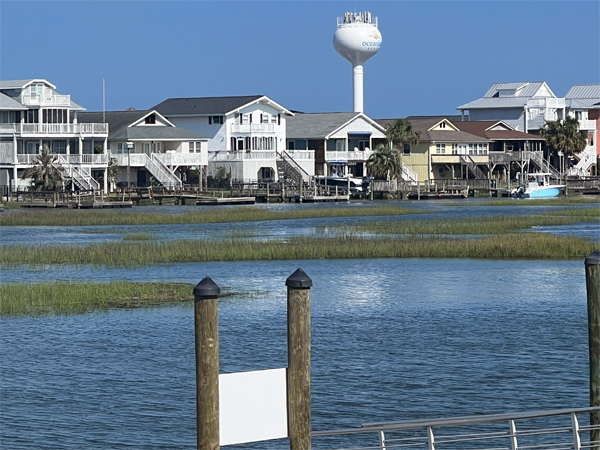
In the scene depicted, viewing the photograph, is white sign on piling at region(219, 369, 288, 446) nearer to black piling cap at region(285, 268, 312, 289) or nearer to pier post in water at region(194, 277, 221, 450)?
pier post in water at region(194, 277, 221, 450)

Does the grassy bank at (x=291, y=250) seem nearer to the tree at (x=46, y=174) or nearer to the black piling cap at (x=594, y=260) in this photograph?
the black piling cap at (x=594, y=260)

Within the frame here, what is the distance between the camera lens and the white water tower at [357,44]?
359ft

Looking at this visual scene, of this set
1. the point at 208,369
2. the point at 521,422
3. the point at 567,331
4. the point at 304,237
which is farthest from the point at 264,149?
the point at 208,369

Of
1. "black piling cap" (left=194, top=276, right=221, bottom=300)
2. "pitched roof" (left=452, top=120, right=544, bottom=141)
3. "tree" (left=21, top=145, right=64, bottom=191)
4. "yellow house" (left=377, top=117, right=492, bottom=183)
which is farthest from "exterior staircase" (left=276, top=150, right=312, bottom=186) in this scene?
"black piling cap" (left=194, top=276, right=221, bottom=300)

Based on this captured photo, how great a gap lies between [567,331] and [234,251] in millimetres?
17593

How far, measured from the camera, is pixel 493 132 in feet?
341

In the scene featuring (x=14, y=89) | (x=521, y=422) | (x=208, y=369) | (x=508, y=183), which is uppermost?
(x=14, y=89)

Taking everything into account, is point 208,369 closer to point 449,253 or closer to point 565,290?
point 565,290

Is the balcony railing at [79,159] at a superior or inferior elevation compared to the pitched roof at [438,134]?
inferior

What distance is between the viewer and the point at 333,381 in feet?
66.3

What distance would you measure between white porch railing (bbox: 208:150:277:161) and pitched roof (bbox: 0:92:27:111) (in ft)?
60.8

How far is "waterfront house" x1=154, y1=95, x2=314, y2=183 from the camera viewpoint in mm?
87062

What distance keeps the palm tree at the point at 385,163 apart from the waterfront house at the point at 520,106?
27029 millimetres

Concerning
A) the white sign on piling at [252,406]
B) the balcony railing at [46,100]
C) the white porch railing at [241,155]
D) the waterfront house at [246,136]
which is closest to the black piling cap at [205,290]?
the white sign on piling at [252,406]
